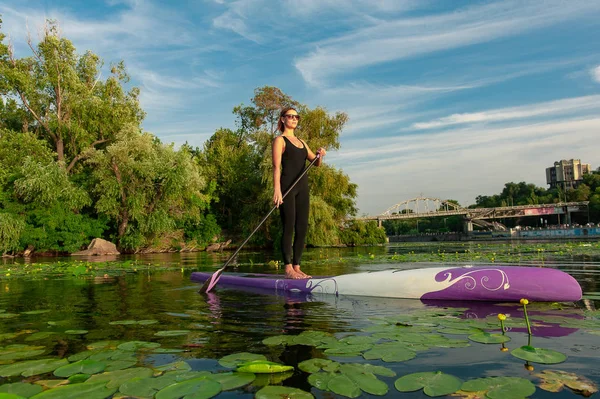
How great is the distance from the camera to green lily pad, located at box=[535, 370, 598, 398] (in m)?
1.58

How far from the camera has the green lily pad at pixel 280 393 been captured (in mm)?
1561

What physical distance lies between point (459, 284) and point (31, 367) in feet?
10.7

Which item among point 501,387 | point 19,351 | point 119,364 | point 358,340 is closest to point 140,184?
point 19,351

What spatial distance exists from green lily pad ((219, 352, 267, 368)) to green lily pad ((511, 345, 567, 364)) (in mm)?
1246

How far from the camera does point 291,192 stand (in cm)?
529

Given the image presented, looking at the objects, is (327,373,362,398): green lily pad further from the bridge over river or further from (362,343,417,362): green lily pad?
the bridge over river

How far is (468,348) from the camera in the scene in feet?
7.28

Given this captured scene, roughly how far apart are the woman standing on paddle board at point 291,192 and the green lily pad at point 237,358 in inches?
117

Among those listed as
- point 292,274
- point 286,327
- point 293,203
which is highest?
point 293,203

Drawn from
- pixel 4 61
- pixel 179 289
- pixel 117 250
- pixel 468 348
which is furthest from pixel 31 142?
pixel 468 348

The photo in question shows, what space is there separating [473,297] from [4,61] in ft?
94.7

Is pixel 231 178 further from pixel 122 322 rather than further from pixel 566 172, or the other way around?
pixel 566 172

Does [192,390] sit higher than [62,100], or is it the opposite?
[62,100]

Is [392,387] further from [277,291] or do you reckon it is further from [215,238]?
[215,238]
